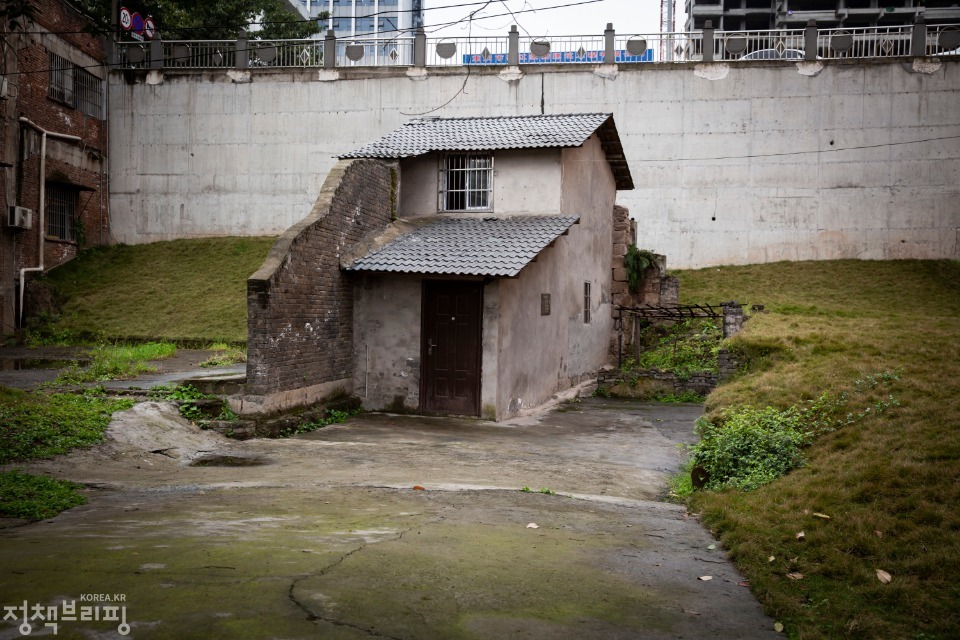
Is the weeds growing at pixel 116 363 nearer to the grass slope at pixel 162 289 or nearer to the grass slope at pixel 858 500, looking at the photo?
the grass slope at pixel 162 289

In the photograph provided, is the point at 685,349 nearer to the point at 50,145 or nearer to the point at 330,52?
the point at 330,52

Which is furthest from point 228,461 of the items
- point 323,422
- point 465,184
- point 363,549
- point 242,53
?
point 242,53

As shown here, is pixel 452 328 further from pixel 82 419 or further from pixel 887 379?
pixel 887 379

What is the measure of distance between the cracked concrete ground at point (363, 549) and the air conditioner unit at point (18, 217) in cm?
1505

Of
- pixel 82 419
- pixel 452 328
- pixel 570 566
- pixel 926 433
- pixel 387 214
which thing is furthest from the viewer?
pixel 387 214

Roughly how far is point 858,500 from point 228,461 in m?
7.28

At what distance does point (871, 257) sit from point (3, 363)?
2544cm

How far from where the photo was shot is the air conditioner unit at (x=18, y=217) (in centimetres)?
2231

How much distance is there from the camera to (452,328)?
47.8 ft

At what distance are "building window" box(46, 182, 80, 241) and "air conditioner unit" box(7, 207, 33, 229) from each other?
2.38 m

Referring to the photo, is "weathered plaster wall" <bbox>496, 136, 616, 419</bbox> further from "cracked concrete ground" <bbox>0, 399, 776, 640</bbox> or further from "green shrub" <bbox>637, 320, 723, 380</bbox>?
"cracked concrete ground" <bbox>0, 399, 776, 640</bbox>

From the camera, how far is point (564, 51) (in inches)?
1067

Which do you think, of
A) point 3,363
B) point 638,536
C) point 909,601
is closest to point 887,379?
point 638,536

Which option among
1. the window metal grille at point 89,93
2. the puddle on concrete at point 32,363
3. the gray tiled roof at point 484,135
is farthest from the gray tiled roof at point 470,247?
the window metal grille at point 89,93
